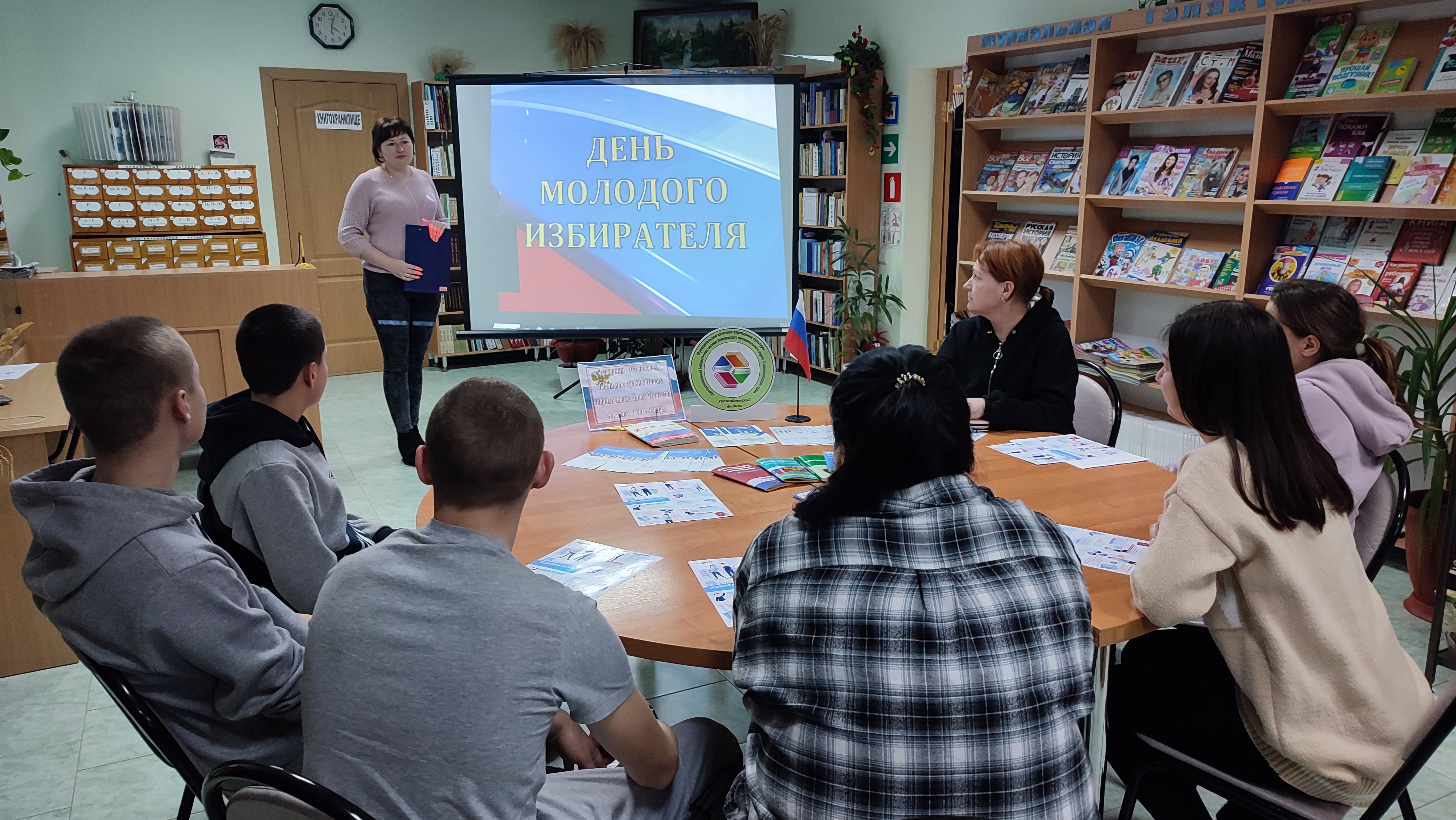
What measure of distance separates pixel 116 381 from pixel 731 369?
1.60 meters

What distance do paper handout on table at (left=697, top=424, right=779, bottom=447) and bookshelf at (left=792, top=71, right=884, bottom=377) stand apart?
325cm

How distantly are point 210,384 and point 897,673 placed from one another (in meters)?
4.25

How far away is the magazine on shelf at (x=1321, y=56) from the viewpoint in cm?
355

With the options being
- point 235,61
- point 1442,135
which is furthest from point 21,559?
point 235,61

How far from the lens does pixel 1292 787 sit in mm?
1452

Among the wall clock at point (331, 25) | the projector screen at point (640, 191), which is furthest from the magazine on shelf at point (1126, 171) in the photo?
the wall clock at point (331, 25)

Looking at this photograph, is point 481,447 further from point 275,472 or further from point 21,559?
point 21,559

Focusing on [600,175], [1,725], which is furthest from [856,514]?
[1,725]

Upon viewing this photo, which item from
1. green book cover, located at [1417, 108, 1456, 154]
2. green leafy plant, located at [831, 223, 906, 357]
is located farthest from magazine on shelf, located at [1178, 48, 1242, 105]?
green leafy plant, located at [831, 223, 906, 357]

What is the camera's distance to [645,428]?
2.59m

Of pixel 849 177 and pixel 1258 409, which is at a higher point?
pixel 849 177

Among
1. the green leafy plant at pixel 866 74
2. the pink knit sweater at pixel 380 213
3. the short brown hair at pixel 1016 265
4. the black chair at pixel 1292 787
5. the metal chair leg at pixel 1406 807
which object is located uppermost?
the green leafy plant at pixel 866 74

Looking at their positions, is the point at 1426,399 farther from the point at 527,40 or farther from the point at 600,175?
the point at 527,40

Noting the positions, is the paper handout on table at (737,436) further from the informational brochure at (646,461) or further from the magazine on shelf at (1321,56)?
the magazine on shelf at (1321,56)
